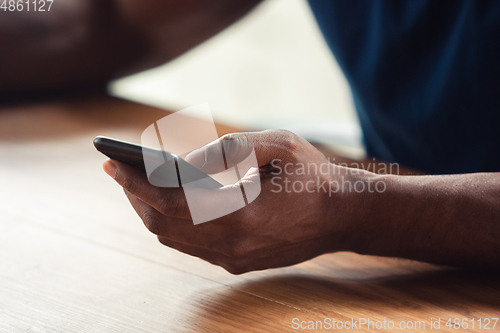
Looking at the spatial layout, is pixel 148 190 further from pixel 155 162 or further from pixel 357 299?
pixel 357 299

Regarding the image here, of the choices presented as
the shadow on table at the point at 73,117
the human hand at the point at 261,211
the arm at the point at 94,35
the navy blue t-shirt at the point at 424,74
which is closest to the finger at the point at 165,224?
the human hand at the point at 261,211

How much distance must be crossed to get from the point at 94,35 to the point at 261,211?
44.7 inches

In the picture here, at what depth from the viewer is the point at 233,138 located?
0.41 metres

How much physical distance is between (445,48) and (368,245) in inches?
18.8

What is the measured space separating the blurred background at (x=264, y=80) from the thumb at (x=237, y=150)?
759mm

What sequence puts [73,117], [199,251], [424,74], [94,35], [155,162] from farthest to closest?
[94,35]
[73,117]
[424,74]
[199,251]
[155,162]

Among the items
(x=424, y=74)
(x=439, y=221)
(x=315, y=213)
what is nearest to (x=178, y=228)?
(x=315, y=213)

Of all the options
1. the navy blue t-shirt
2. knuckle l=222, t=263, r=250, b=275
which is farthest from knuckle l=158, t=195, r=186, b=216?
the navy blue t-shirt

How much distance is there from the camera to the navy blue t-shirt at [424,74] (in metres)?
0.78

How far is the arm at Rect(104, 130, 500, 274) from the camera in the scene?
44cm

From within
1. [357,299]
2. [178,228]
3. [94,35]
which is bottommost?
[357,299]

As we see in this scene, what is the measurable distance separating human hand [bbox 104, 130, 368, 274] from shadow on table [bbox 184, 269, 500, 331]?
30mm

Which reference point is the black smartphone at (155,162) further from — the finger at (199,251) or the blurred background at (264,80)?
the blurred background at (264,80)

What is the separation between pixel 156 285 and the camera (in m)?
0.50
